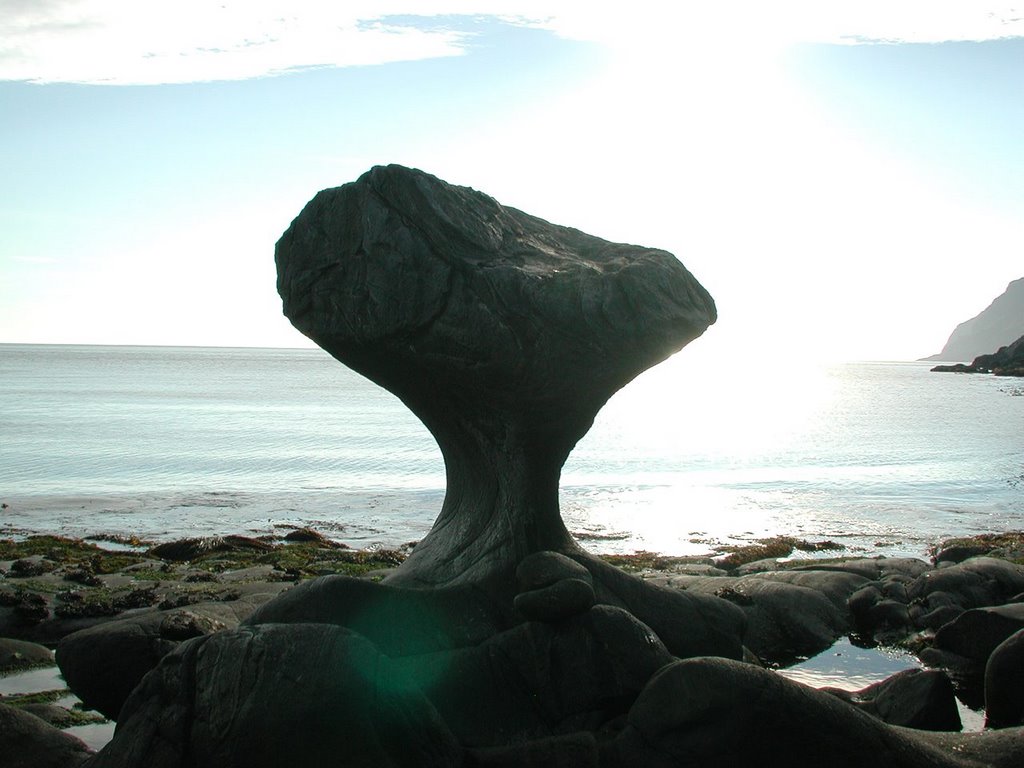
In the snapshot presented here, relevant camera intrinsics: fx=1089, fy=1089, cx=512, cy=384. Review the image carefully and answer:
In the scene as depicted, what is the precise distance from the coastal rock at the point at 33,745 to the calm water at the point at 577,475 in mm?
16696

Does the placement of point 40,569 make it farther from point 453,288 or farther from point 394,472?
point 394,472

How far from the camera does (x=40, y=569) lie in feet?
63.4

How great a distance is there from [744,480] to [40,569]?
26973 mm

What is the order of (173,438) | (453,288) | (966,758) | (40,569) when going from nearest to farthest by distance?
(966,758)
(453,288)
(40,569)
(173,438)

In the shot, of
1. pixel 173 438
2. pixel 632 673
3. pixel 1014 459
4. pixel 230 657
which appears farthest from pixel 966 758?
pixel 173 438

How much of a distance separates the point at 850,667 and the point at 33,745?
31.4ft

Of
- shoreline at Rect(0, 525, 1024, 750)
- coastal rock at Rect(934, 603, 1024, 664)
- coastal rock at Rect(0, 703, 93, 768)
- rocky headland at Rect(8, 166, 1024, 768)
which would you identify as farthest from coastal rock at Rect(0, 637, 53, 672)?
coastal rock at Rect(934, 603, 1024, 664)

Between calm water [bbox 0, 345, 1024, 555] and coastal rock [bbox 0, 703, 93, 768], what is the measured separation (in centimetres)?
1670

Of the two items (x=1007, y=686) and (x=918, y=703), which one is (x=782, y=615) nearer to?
(x=1007, y=686)

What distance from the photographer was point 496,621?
37.5ft

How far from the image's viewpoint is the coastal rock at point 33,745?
8.77m

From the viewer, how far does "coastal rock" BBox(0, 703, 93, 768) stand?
8.77 metres

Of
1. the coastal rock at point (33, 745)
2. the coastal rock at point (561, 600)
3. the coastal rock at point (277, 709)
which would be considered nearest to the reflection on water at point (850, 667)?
the coastal rock at point (561, 600)

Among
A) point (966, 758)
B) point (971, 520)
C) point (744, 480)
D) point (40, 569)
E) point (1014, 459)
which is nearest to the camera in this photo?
point (966, 758)
